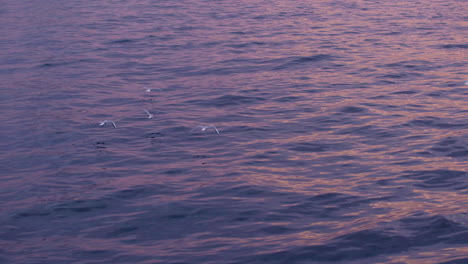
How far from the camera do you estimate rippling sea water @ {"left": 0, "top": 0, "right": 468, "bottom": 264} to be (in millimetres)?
7027

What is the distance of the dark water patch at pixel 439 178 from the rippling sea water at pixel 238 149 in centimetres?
4

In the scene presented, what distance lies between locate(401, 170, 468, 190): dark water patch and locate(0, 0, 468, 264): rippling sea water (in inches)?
1.6

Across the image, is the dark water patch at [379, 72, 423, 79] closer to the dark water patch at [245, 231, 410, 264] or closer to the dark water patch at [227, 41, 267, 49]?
the dark water patch at [227, 41, 267, 49]

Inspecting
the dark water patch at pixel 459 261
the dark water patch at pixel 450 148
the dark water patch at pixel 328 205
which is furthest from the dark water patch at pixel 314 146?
the dark water patch at pixel 459 261

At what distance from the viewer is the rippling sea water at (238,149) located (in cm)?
703

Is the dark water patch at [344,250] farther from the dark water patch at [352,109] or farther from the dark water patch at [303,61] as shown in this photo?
the dark water patch at [303,61]

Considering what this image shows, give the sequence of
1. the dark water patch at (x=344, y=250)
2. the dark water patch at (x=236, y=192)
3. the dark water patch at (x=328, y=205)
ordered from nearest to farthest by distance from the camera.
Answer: the dark water patch at (x=344, y=250)
the dark water patch at (x=328, y=205)
the dark water patch at (x=236, y=192)

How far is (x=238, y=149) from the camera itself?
1000 centimetres

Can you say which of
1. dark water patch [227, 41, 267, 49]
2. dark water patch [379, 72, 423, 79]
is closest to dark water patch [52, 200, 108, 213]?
dark water patch [379, 72, 423, 79]

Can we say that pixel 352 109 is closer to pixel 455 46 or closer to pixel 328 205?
pixel 328 205

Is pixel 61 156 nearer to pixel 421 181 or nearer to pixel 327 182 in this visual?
pixel 327 182

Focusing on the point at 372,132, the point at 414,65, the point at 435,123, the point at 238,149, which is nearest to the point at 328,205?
the point at 238,149

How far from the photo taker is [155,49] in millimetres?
18391

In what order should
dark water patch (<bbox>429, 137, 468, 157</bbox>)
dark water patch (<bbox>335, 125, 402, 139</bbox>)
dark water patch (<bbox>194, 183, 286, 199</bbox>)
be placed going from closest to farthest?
dark water patch (<bbox>194, 183, 286, 199</bbox>)
dark water patch (<bbox>429, 137, 468, 157</bbox>)
dark water patch (<bbox>335, 125, 402, 139</bbox>)
